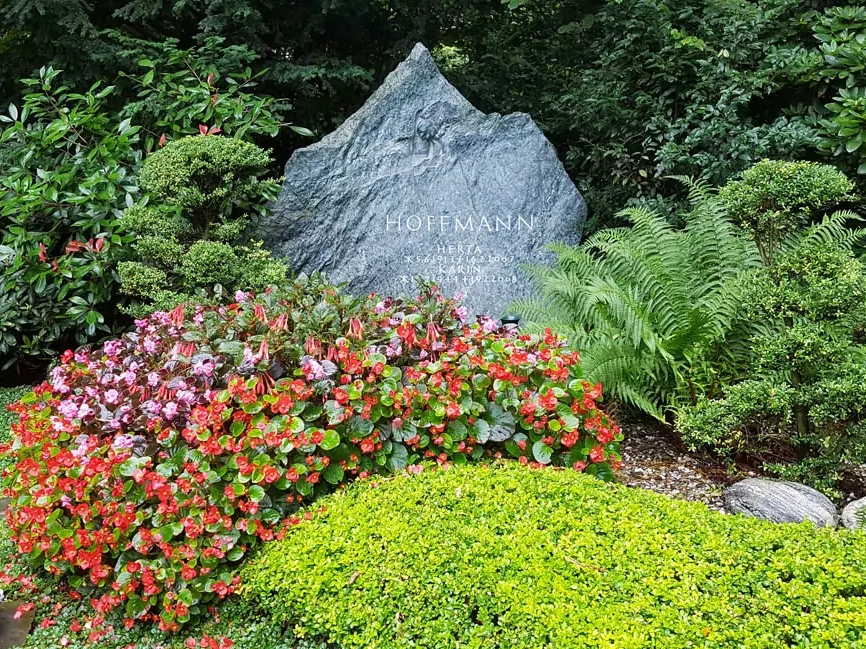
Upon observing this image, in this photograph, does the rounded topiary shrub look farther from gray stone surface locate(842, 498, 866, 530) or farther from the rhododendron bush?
gray stone surface locate(842, 498, 866, 530)

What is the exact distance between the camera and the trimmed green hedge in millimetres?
1978

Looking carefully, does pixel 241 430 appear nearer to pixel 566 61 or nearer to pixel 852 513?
pixel 852 513

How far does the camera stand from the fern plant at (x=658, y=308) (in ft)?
12.4

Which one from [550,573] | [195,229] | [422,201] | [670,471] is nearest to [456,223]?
[422,201]

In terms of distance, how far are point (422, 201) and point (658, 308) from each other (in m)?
2.01

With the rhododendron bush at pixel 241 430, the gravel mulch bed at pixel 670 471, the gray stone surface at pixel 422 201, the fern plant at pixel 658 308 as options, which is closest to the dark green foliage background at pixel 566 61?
the gray stone surface at pixel 422 201

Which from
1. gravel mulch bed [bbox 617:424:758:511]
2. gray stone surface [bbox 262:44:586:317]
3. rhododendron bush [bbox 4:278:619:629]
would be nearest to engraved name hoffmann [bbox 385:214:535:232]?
gray stone surface [bbox 262:44:586:317]

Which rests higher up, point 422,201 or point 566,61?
point 566,61

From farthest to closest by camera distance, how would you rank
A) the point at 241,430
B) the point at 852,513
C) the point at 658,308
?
1. the point at 658,308
2. the point at 852,513
3. the point at 241,430

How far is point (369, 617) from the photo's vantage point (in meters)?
→ 2.20

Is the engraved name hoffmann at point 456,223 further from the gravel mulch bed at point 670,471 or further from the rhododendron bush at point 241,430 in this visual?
the gravel mulch bed at point 670,471

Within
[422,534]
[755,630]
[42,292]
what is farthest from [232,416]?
[42,292]

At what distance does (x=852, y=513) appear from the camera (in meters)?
2.95

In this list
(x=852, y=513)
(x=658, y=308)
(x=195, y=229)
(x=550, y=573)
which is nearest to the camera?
(x=550, y=573)
